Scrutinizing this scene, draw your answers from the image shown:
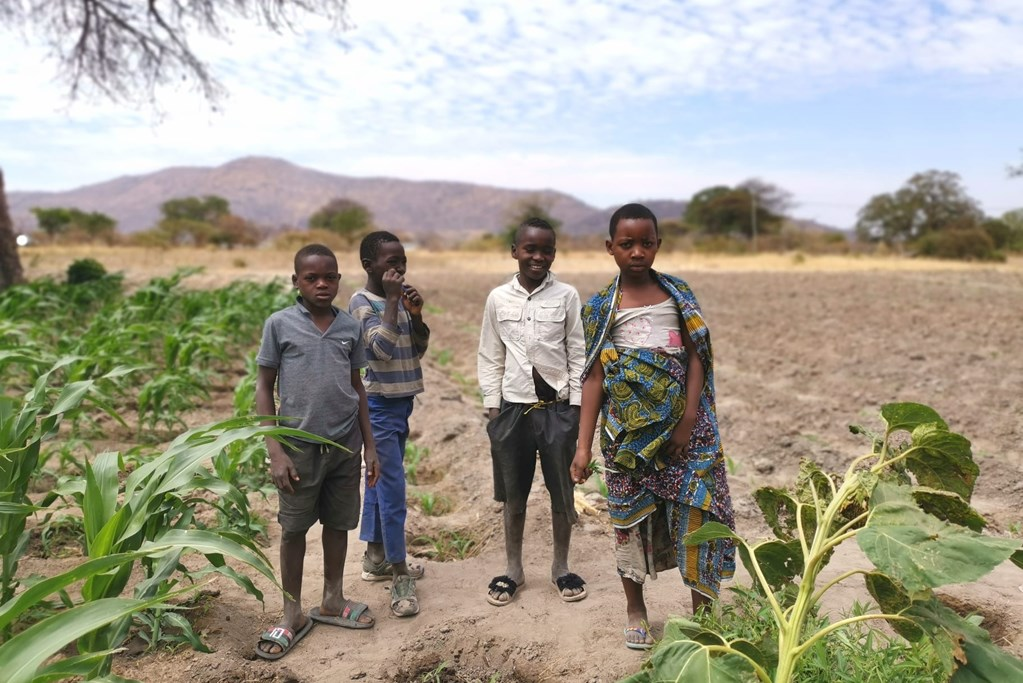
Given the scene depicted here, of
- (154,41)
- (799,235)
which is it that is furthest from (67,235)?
(799,235)

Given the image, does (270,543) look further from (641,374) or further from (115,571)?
(641,374)

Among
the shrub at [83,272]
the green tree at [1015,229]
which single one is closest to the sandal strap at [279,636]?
the shrub at [83,272]

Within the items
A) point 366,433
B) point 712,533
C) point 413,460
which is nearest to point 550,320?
point 366,433

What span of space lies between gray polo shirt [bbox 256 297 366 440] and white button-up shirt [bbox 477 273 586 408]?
55 centimetres

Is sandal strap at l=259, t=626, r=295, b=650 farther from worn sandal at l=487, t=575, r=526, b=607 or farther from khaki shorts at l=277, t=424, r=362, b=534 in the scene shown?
worn sandal at l=487, t=575, r=526, b=607

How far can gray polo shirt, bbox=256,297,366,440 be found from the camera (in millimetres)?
2688

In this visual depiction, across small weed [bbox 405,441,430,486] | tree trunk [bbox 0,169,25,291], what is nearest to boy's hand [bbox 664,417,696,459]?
small weed [bbox 405,441,430,486]

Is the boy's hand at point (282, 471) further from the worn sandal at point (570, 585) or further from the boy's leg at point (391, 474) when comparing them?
the worn sandal at point (570, 585)

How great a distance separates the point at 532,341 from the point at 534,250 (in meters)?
0.33

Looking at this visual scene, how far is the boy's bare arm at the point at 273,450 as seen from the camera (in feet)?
8.52

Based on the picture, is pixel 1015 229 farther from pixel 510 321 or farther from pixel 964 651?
pixel 964 651

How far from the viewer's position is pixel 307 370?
270 centimetres

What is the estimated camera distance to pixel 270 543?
11.6ft

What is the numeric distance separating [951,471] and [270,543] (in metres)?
2.74
